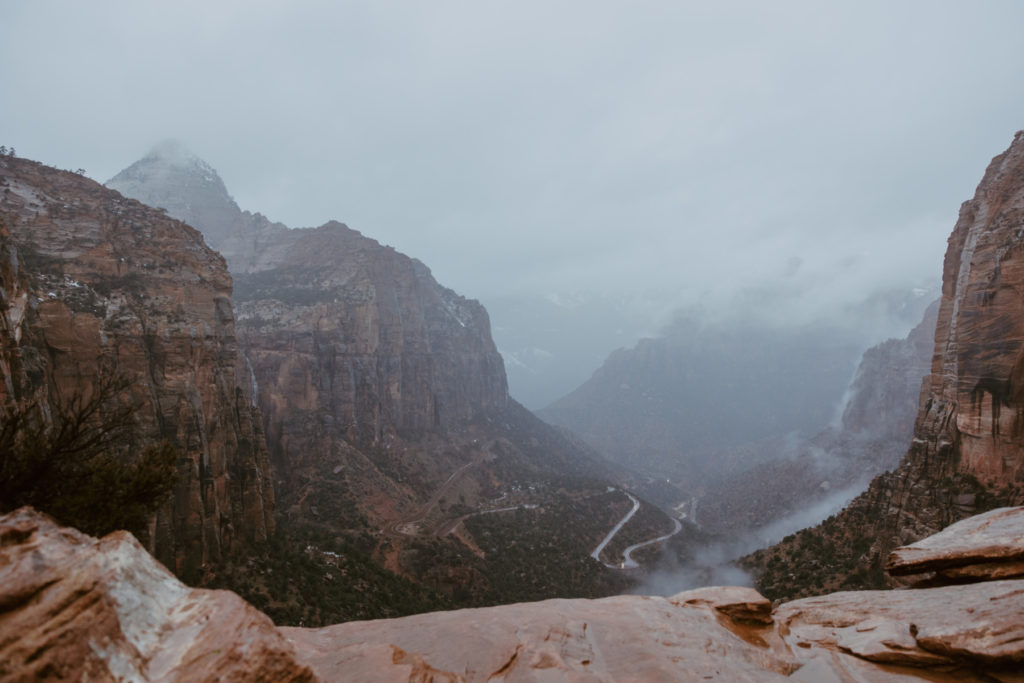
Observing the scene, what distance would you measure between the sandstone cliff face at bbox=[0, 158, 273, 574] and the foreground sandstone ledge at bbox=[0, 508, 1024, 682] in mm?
23532

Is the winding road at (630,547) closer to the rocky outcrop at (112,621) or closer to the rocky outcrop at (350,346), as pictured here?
the rocky outcrop at (350,346)

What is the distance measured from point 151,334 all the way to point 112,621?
1430 inches

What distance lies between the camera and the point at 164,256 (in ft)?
131

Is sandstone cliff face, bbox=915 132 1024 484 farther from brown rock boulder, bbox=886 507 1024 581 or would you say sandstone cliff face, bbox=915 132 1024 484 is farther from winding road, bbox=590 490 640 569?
winding road, bbox=590 490 640 569

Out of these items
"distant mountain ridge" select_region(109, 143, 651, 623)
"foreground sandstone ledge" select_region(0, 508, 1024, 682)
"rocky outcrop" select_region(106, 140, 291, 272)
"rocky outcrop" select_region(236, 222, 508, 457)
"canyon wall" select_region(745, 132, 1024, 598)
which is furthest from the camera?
"rocky outcrop" select_region(106, 140, 291, 272)

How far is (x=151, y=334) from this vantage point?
33812mm

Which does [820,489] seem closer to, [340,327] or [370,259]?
[340,327]

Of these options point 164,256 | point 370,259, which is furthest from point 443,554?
point 370,259

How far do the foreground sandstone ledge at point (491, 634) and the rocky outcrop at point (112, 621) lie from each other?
0.02 meters

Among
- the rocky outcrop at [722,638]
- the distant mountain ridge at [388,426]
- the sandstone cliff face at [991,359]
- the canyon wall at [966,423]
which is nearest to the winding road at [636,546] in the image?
the distant mountain ridge at [388,426]

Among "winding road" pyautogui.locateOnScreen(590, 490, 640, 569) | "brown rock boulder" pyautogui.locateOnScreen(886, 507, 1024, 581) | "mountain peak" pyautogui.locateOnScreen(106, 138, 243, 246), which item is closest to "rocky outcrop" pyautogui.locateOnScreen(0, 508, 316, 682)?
"brown rock boulder" pyautogui.locateOnScreen(886, 507, 1024, 581)

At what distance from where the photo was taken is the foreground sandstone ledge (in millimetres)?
5062

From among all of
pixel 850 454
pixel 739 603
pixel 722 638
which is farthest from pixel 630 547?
pixel 850 454

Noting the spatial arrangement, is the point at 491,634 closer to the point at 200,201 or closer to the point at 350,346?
the point at 350,346
